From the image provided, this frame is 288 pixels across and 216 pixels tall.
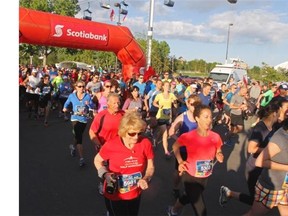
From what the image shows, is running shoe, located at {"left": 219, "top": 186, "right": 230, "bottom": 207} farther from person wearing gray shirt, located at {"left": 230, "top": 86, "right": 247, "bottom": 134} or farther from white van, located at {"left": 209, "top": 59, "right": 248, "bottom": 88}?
white van, located at {"left": 209, "top": 59, "right": 248, "bottom": 88}

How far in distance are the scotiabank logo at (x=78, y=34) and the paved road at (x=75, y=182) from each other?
4457 mm

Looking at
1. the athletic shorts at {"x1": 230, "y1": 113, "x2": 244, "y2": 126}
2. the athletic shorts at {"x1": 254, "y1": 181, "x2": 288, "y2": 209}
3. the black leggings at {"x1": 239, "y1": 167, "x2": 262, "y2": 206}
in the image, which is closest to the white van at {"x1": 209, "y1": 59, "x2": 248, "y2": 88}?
the athletic shorts at {"x1": 230, "y1": 113, "x2": 244, "y2": 126}

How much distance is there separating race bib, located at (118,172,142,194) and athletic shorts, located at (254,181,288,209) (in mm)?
1381

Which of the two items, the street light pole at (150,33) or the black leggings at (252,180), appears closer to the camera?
the black leggings at (252,180)

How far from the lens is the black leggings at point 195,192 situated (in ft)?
11.9

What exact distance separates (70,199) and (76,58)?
65.4 meters

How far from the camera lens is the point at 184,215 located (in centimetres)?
462

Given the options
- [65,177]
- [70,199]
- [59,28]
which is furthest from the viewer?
[59,28]

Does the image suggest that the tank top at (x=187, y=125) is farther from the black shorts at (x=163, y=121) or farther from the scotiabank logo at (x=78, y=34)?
the scotiabank logo at (x=78, y=34)

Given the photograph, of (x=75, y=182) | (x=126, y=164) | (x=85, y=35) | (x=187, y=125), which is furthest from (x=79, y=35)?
(x=126, y=164)

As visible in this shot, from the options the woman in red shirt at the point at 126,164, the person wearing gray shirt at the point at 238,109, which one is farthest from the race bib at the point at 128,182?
the person wearing gray shirt at the point at 238,109

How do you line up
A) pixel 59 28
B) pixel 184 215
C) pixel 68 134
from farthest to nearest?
pixel 59 28 < pixel 68 134 < pixel 184 215

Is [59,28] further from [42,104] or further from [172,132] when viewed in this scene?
[172,132]
